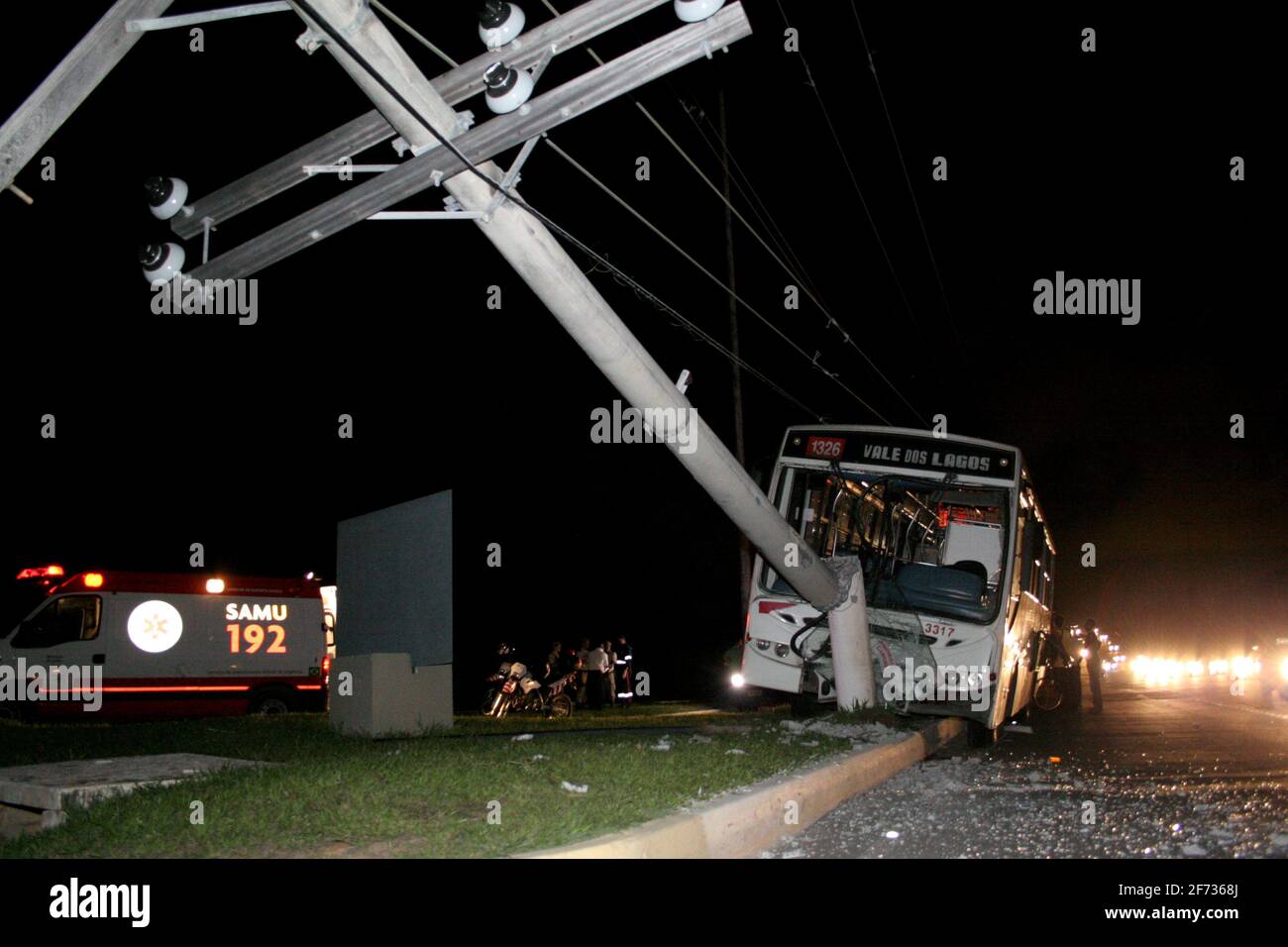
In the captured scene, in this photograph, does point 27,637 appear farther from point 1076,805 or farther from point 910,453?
point 1076,805

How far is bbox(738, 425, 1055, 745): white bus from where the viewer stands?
12.0 metres

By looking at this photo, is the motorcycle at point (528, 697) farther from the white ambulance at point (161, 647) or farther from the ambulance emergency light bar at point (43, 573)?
the ambulance emergency light bar at point (43, 573)

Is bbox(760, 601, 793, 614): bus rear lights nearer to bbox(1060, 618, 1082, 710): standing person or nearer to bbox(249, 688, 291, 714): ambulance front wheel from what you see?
bbox(249, 688, 291, 714): ambulance front wheel

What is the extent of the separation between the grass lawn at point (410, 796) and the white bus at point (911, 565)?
3.30 meters

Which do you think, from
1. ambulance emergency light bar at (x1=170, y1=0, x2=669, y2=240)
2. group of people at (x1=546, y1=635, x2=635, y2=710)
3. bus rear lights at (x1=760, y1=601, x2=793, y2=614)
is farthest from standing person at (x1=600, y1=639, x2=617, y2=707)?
ambulance emergency light bar at (x1=170, y1=0, x2=669, y2=240)

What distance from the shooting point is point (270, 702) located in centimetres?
1684

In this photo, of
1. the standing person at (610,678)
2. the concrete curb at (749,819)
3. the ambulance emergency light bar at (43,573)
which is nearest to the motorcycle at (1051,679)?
the standing person at (610,678)

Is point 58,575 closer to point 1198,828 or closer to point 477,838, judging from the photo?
point 477,838

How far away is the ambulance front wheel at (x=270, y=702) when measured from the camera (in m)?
16.6

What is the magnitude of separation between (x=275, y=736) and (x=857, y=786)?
5.58m

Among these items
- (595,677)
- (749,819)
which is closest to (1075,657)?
(595,677)

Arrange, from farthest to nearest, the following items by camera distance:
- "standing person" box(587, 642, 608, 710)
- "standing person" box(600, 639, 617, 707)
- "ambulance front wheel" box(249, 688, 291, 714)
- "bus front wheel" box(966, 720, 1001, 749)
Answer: "standing person" box(600, 639, 617, 707), "standing person" box(587, 642, 608, 710), "ambulance front wheel" box(249, 688, 291, 714), "bus front wheel" box(966, 720, 1001, 749)

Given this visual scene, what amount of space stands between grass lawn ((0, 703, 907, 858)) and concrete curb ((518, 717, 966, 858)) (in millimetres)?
194
